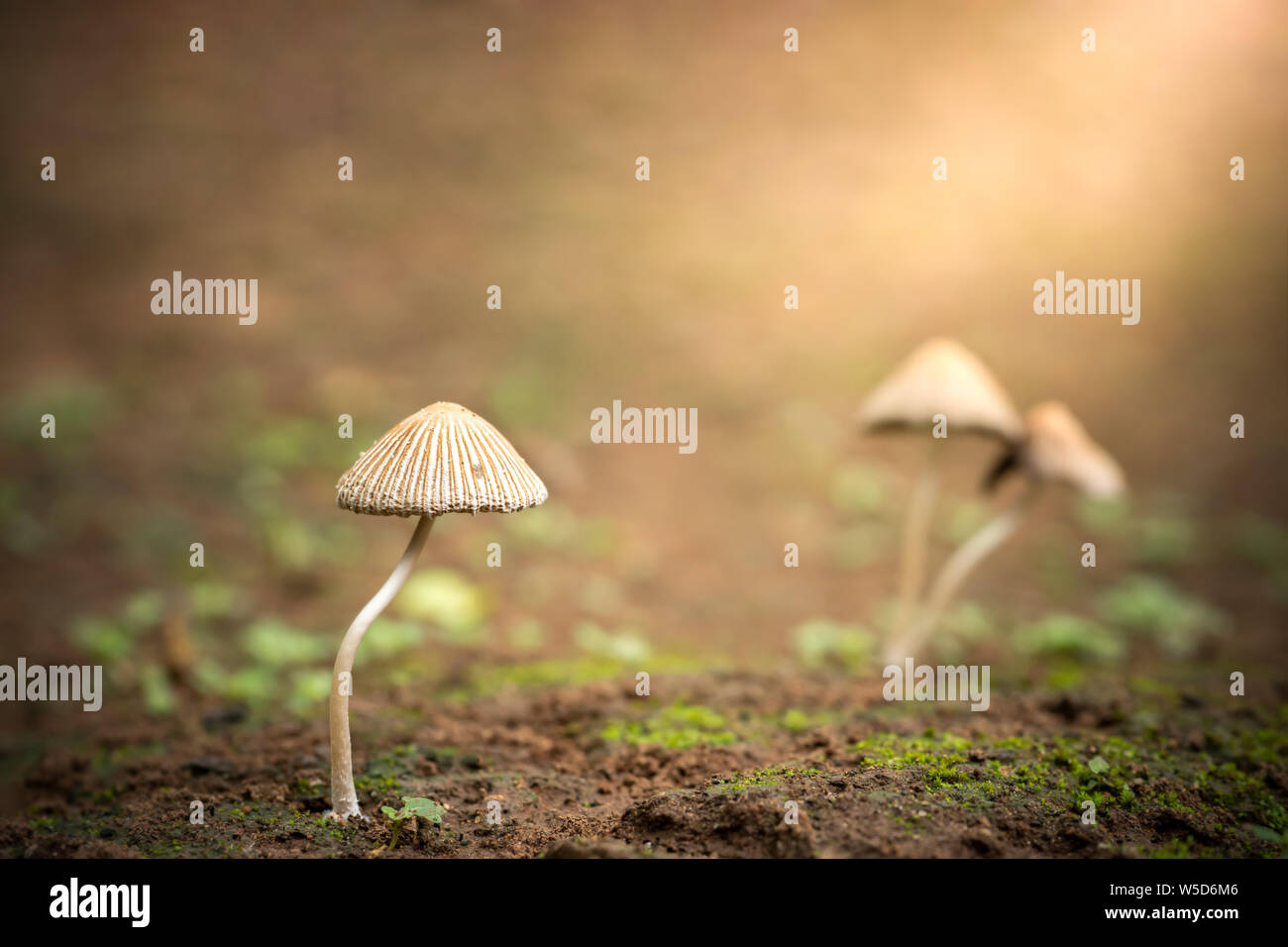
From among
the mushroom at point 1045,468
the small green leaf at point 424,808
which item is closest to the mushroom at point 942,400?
the mushroom at point 1045,468

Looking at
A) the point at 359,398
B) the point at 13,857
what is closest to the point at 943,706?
the point at 13,857

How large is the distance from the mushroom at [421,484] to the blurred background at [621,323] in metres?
2.29

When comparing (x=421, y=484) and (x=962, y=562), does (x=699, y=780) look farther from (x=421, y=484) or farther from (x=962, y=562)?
(x=962, y=562)

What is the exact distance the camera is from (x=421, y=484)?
328cm

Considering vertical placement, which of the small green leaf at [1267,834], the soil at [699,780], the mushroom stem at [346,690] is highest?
the mushroom stem at [346,690]

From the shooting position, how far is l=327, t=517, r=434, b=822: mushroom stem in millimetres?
3514

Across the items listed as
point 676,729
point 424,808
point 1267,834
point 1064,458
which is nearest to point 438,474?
point 424,808

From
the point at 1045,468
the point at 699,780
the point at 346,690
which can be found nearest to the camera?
the point at 346,690

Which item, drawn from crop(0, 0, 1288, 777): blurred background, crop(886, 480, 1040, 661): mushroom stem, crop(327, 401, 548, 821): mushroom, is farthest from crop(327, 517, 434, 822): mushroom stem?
crop(886, 480, 1040, 661): mushroom stem

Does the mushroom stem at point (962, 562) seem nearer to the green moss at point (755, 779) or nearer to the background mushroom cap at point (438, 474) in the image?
the green moss at point (755, 779)

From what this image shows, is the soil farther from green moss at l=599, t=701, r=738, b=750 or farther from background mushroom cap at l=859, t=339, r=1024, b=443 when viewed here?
background mushroom cap at l=859, t=339, r=1024, b=443

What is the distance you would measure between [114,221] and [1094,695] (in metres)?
13.0

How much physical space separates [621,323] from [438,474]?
31.0 feet

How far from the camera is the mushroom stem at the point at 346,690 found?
11.5 ft
